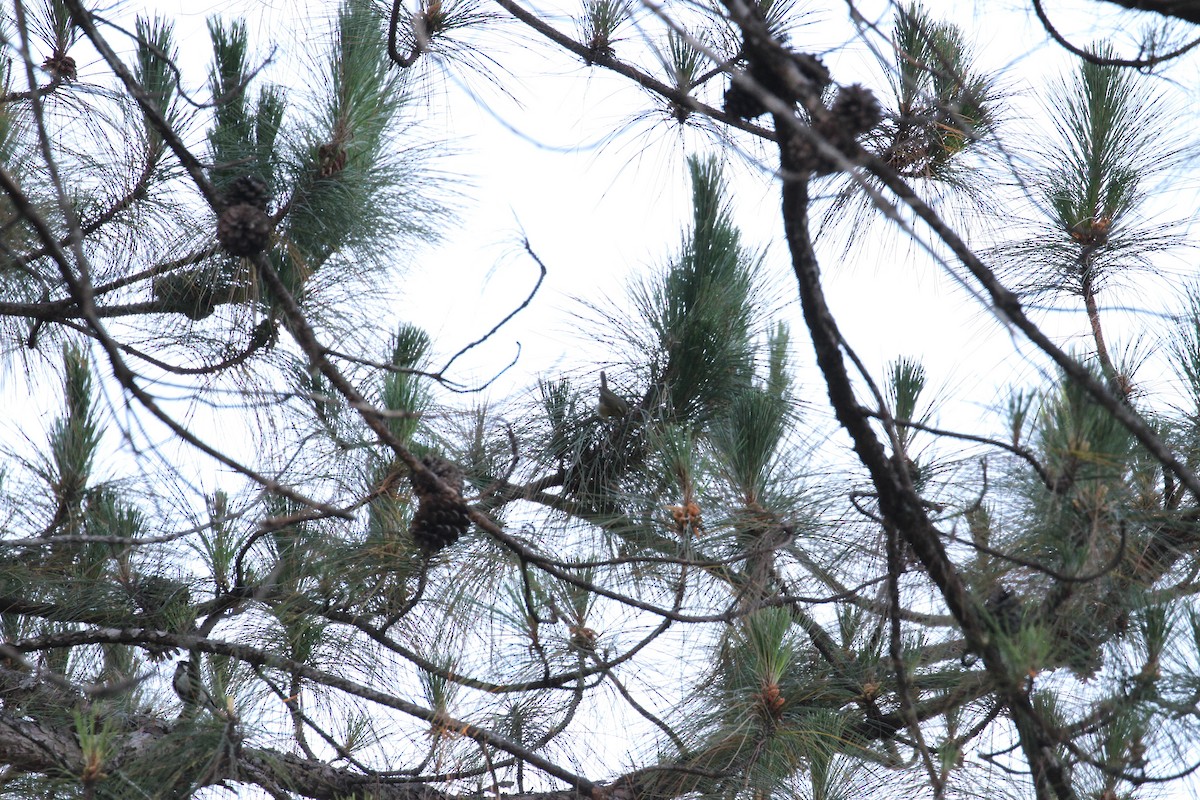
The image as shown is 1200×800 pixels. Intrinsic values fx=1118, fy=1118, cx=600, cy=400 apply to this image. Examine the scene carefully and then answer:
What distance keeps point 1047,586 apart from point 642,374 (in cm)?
81

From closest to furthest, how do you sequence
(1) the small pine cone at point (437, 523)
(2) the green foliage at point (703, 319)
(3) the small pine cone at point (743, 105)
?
(3) the small pine cone at point (743, 105)
(1) the small pine cone at point (437, 523)
(2) the green foliage at point (703, 319)

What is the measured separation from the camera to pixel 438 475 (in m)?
1.37

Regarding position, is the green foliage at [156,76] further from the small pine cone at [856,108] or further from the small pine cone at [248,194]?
the small pine cone at [856,108]

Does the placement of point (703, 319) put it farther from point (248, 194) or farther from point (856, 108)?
point (856, 108)

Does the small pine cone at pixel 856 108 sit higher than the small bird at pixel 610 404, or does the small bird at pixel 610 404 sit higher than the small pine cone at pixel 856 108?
the small bird at pixel 610 404

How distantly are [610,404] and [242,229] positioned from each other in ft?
2.30

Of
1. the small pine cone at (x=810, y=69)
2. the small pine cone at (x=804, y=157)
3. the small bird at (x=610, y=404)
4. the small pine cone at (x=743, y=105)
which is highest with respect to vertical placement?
the small bird at (x=610, y=404)

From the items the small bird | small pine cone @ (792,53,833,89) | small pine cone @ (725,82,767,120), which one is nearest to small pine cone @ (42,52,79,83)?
the small bird

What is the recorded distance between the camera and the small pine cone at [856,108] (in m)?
0.83

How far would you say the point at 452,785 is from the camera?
164 centimetres

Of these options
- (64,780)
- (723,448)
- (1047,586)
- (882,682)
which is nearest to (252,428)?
(64,780)

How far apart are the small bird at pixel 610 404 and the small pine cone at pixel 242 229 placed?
0.67 metres

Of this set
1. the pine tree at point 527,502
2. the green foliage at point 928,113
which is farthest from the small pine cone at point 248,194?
the green foliage at point 928,113

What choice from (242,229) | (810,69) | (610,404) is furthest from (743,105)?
(610,404)
